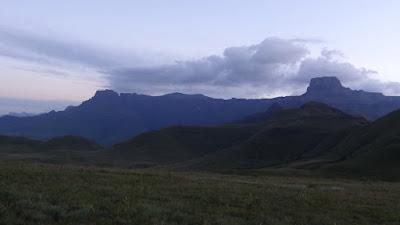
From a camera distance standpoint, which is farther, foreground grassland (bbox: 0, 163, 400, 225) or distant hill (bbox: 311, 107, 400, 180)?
distant hill (bbox: 311, 107, 400, 180)

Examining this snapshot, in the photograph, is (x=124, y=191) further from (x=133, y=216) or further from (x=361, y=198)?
(x=361, y=198)

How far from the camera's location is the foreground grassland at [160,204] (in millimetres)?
16406

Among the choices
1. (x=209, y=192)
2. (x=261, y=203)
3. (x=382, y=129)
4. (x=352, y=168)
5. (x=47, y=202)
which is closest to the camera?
(x=47, y=202)

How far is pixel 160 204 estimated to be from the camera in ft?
63.9

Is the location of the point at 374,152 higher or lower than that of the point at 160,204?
higher

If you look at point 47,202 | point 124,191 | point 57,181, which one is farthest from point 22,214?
point 57,181

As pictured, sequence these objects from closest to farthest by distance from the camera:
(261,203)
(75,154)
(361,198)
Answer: (261,203), (361,198), (75,154)

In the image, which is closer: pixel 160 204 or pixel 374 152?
pixel 160 204

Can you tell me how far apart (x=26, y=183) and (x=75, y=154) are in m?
175

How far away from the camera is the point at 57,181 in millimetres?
23844

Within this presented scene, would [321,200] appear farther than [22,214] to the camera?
Yes

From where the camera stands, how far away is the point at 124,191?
22.0 m

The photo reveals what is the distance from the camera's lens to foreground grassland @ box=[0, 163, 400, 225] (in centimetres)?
1641

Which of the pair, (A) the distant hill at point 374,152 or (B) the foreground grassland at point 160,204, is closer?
(B) the foreground grassland at point 160,204
